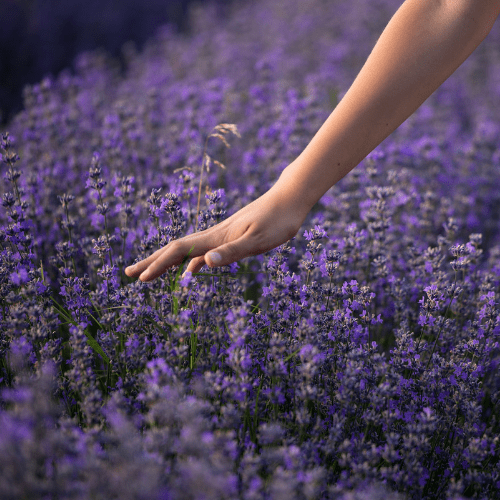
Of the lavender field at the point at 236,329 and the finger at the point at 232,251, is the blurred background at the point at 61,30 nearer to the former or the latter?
the lavender field at the point at 236,329

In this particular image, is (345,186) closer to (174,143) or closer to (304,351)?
(174,143)

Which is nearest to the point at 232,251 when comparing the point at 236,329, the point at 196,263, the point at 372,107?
the point at 196,263

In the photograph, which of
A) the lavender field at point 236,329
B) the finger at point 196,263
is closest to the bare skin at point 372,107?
the finger at point 196,263

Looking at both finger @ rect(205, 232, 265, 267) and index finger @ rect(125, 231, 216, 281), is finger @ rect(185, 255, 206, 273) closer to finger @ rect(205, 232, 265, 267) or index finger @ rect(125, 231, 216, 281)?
index finger @ rect(125, 231, 216, 281)

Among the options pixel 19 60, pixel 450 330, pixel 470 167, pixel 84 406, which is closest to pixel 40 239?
pixel 84 406

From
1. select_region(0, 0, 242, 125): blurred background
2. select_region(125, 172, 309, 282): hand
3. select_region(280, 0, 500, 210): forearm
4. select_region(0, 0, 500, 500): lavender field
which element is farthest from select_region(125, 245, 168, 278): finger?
select_region(0, 0, 242, 125): blurred background

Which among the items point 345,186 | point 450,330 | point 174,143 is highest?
point 174,143
